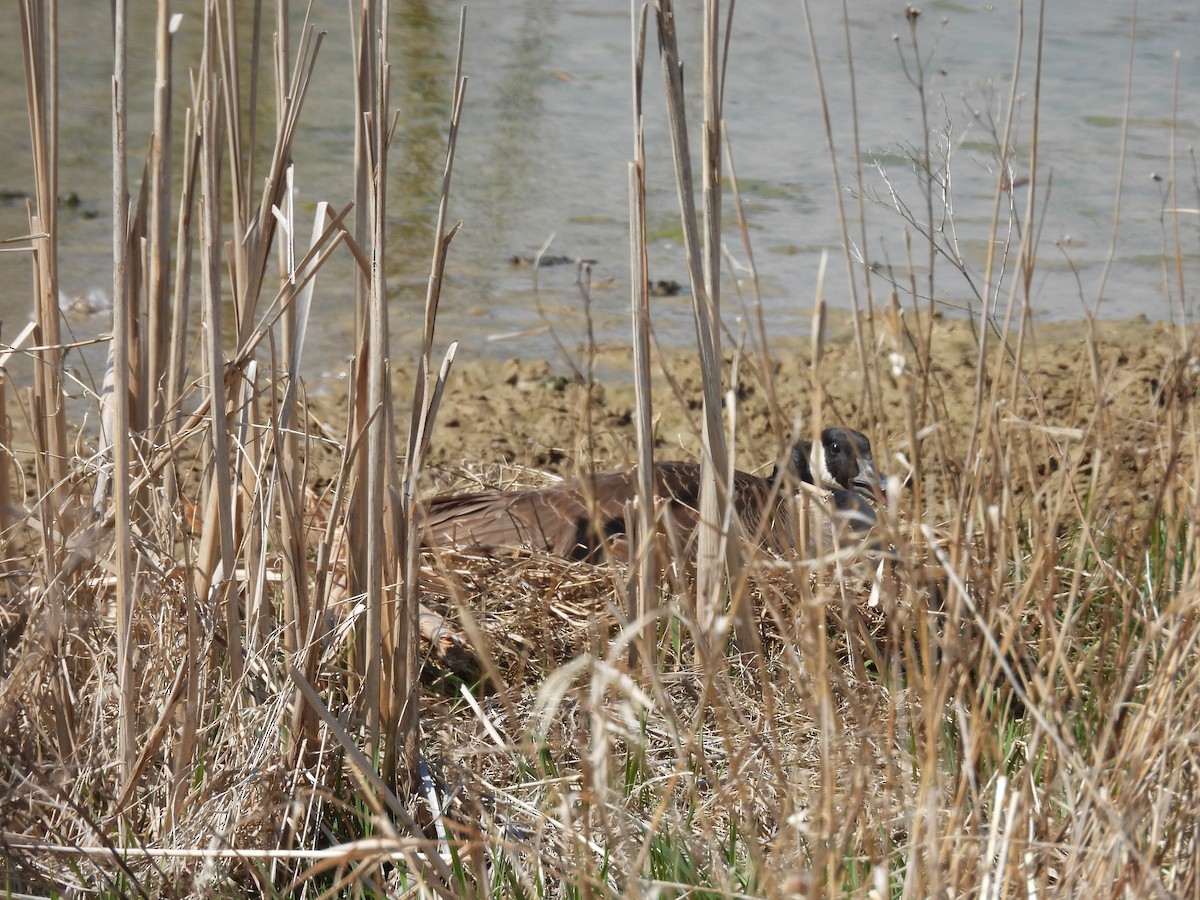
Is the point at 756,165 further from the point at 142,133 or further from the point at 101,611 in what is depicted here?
the point at 101,611

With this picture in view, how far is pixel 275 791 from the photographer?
1.77 m

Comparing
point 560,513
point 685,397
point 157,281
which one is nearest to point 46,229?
point 157,281

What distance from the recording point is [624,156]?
727cm

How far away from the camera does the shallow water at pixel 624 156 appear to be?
5332 mm

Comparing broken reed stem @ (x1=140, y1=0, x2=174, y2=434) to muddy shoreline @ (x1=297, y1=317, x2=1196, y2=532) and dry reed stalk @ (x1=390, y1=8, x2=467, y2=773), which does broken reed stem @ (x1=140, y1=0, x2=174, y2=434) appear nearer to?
dry reed stalk @ (x1=390, y1=8, x2=467, y2=773)

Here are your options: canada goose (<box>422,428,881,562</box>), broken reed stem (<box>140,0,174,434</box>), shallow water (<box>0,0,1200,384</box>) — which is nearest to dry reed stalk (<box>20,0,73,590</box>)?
broken reed stem (<box>140,0,174,434</box>)

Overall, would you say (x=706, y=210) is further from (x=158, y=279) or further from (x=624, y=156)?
(x=624, y=156)

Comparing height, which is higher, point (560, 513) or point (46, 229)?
point (46, 229)

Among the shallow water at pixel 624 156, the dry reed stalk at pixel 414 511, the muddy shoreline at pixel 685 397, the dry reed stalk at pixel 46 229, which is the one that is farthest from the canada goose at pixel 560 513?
the dry reed stalk at pixel 46 229

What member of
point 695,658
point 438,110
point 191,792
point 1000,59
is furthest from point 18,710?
point 1000,59

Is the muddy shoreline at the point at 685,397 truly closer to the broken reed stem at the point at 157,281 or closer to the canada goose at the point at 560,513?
the canada goose at the point at 560,513

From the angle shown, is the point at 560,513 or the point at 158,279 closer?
the point at 158,279

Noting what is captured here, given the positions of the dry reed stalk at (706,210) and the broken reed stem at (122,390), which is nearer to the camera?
the broken reed stem at (122,390)

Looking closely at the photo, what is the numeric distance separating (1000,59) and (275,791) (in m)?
9.20
